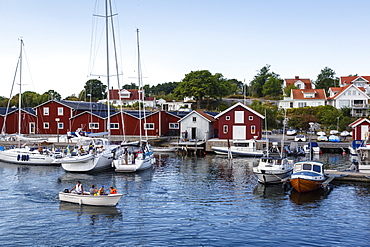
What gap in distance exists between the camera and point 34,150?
46781mm

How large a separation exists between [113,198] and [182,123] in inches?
1610

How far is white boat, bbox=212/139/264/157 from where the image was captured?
5403cm

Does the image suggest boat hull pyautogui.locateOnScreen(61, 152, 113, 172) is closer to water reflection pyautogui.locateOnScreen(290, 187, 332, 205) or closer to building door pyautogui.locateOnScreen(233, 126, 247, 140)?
water reflection pyautogui.locateOnScreen(290, 187, 332, 205)

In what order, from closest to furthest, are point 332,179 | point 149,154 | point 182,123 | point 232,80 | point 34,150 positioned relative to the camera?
point 332,179 < point 149,154 < point 34,150 < point 182,123 < point 232,80

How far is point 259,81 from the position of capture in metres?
131

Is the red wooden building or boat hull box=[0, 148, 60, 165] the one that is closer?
boat hull box=[0, 148, 60, 165]

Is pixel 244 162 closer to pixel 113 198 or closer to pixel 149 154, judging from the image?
pixel 149 154

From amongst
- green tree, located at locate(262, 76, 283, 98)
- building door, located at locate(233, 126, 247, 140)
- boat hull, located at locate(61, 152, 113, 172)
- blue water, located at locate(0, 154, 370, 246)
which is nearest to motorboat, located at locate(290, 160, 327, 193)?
blue water, located at locate(0, 154, 370, 246)

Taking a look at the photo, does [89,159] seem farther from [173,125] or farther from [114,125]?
[173,125]

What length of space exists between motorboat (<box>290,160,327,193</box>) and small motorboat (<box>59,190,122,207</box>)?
1437 cm

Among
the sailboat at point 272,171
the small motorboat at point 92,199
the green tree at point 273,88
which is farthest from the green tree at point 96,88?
the small motorboat at point 92,199

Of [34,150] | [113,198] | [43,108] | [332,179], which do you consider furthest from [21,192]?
A: [43,108]

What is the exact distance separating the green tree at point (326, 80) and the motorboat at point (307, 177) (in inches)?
3789

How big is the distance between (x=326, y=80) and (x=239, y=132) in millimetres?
75539
